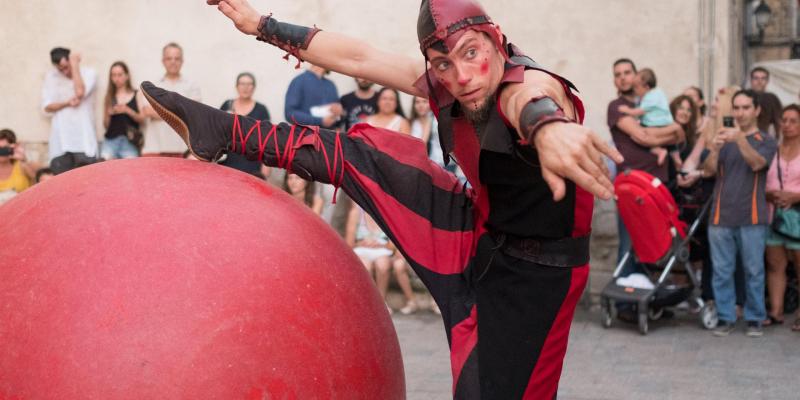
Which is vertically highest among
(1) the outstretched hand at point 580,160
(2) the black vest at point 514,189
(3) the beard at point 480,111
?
(3) the beard at point 480,111

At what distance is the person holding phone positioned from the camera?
27.5ft

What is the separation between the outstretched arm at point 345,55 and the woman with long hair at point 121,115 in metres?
6.57

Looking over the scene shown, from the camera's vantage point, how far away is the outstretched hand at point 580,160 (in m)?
2.95

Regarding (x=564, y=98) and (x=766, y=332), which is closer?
(x=564, y=98)

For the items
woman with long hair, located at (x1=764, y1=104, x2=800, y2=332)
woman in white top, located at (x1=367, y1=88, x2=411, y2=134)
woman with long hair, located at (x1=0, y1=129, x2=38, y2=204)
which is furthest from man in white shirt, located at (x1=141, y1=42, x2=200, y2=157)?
woman with long hair, located at (x1=764, y1=104, x2=800, y2=332)

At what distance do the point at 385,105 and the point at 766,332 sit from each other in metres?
3.72

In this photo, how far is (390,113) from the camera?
9547 millimetres

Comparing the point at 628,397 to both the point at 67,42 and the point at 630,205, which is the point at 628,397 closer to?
the point at 630,205

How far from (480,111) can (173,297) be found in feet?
4.08

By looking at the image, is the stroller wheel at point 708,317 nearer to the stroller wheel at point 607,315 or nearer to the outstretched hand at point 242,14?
the stroller wheel at point 607,315

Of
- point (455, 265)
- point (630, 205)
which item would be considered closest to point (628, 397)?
point (630, 205)

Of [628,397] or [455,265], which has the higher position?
[455,265]

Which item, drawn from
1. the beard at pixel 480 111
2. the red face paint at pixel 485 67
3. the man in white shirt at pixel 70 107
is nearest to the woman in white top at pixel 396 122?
the man in white shirt at pixel 70 107

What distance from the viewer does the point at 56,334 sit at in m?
3.24
